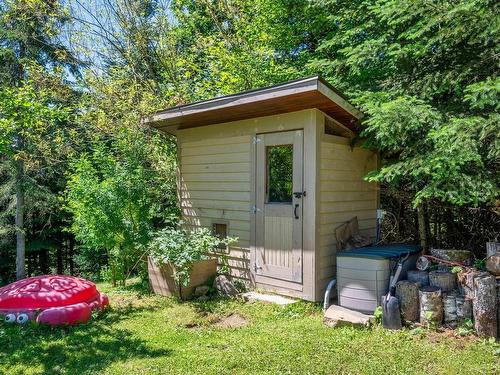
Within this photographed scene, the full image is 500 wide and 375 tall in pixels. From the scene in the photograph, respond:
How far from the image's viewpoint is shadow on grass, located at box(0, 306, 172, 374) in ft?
11.0

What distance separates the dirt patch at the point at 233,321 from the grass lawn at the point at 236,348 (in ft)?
0.04

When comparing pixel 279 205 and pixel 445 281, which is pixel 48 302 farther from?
pixel 445 281

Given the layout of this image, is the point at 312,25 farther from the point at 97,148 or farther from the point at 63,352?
the point at 63,352

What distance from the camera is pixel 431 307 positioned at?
3.90 m

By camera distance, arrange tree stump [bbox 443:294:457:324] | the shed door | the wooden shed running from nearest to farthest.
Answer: tree stump [bbox 443:294:457:324] → the wooden shed → the shed door

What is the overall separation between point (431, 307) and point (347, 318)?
81cm

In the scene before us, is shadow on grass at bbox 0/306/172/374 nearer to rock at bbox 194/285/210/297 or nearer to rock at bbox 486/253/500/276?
rock at bbox 194/285/210/297

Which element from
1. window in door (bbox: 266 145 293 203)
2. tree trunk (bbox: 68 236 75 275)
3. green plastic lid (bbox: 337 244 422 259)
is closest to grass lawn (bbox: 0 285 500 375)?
green plastic lid (bbox: 337 244 422 259)

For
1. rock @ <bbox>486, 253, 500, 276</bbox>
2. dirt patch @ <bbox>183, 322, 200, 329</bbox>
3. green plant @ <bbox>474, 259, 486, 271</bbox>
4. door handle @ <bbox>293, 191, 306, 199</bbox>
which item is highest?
door handle @ <bbox>293, 191, 306, 199</bbox>

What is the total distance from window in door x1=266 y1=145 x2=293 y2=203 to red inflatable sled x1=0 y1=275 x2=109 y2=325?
255 centimetres

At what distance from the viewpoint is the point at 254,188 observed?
5500 mm

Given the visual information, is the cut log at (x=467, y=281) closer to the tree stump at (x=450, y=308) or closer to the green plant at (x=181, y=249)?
the tree stump at (x=450, y=308)

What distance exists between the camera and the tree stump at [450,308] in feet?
12.7

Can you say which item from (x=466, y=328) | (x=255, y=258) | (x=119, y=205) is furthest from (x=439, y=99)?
(x=119, y=205)
